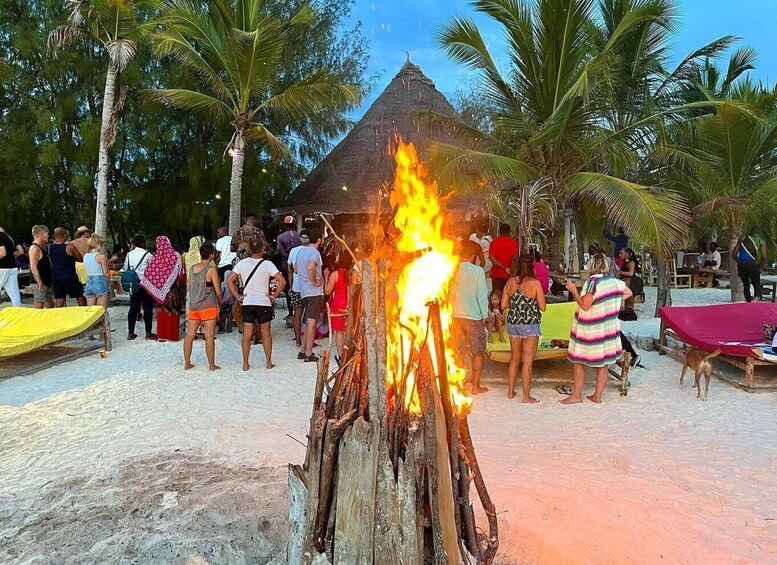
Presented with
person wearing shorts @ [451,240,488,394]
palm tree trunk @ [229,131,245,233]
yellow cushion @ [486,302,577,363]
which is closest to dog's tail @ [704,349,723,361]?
yellow cushion @ [486,302,577,363]

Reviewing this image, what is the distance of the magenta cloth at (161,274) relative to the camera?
27.7 ft

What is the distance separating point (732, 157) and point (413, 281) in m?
10.1

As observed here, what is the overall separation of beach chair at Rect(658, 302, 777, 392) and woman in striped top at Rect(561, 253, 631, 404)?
1.57 meters

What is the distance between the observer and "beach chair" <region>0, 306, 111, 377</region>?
7026mm

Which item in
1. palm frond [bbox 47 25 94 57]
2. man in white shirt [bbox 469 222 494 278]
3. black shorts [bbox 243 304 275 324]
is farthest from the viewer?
palm frond [bbox 47 25 94 57]

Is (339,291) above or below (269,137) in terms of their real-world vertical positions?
below

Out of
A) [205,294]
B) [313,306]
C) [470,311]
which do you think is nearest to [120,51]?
[205,294]

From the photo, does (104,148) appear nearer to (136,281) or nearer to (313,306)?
(136,281)

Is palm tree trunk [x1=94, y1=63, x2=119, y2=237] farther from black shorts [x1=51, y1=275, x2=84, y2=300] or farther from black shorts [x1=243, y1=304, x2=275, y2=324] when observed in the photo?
black shorts [x1=243, y1=304, x2=275, y2=324]

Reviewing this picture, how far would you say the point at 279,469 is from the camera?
4137 millimetres

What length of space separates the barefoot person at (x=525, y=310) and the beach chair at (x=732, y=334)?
227 cm

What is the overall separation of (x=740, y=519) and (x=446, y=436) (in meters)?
2.17

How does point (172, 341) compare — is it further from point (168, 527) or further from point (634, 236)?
point (634, 236)

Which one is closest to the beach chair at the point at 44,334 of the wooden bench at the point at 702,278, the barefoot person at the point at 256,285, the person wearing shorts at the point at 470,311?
the barefoot person at the point at 256,285
